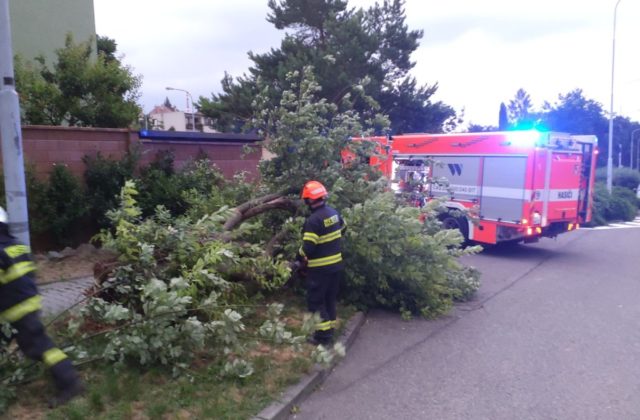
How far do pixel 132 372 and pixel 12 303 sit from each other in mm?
1263

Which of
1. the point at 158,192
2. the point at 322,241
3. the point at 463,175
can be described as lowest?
the point at 322,241

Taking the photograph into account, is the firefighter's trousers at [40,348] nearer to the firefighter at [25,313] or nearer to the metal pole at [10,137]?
the firefighter at [25,313]

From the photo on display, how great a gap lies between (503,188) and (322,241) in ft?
23.4

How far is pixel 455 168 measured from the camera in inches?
505

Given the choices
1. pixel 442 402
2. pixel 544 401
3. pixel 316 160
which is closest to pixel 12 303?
pixel 442 402

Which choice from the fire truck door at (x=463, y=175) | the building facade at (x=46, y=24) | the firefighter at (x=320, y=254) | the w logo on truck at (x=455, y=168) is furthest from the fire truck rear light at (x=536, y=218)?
the building facade at (x=46, y=24)

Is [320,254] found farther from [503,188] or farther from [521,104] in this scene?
[521,104]

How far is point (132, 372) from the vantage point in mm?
4586

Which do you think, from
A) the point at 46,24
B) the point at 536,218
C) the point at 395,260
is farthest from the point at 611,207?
the point at 46,24

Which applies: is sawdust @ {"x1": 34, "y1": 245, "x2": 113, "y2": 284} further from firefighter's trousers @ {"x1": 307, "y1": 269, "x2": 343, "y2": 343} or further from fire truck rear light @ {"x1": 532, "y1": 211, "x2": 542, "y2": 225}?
fire truck rear light @ {"x1": 532, "y1": 211, "x2": 542, "y2": 225}

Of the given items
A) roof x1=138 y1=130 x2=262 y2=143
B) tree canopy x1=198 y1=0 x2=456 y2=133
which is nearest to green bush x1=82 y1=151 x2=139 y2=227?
roof x1=138 y1=130 x2=262 y2=143

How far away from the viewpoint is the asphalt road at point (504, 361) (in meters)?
4.67

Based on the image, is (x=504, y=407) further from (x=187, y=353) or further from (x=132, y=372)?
(x=132, y=372)

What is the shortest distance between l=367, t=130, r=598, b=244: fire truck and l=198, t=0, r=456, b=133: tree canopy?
9218 mm
